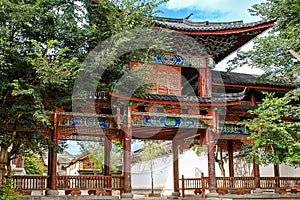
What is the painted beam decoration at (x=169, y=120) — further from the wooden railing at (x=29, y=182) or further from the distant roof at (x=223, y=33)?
the wooden railing at (x=29, y=182)

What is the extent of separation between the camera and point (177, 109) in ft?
41.4

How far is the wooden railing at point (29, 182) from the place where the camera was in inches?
436

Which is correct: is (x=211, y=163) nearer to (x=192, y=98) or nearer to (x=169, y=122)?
(x=169, y=122)

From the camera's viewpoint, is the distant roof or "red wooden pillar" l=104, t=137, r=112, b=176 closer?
the distant roof

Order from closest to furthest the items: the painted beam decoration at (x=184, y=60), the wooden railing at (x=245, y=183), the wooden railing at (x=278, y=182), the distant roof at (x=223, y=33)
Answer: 1. the distant roof at (x=223, y=33)
2. the painted beam decoration at (x=184, y=60)
3. the wooden railing at (x=245, y=183)
4. the wooden railing at (x=278, y=182)

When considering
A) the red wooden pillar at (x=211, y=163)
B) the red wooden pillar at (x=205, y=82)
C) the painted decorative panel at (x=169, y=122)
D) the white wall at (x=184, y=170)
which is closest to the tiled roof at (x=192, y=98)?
the red wooden pillar at (x=205, y=82)

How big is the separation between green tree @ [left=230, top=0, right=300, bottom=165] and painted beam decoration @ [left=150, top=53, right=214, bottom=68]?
1594 mm

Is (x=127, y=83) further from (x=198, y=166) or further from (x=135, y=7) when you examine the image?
(x=198, y=166)

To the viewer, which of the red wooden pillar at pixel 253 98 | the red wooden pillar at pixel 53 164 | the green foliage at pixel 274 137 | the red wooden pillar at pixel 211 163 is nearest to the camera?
the red wooden pillar at pixel 53 164

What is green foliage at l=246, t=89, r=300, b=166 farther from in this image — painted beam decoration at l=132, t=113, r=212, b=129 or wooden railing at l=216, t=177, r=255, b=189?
wooden railing at l=216, t=177, r=255, b=189

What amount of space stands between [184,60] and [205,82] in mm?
1064

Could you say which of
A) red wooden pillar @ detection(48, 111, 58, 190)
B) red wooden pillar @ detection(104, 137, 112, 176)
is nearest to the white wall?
red wooden pillar @ detection(104, 137, 112, 176)

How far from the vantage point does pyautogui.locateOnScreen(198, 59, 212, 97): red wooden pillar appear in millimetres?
13250

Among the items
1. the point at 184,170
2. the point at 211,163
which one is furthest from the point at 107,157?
the point at 184,170
